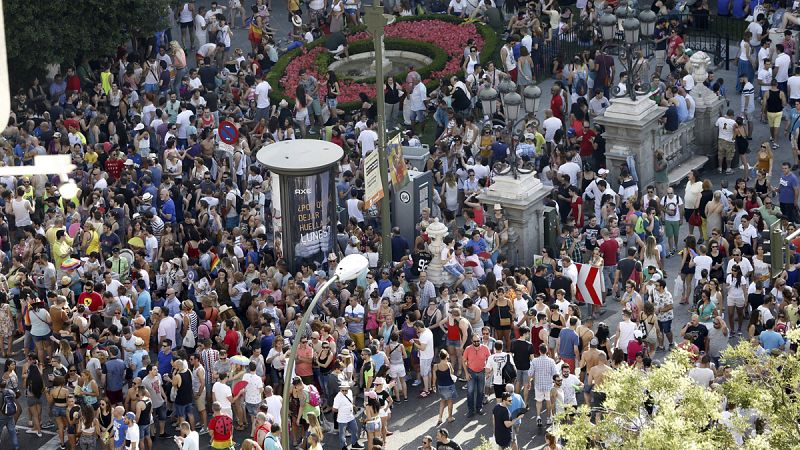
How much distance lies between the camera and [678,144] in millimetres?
30094

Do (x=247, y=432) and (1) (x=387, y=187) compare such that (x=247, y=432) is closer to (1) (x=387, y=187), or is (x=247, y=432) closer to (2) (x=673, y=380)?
(1) (x=387, y=187)

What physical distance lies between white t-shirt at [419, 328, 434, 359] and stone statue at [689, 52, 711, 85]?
11.4m

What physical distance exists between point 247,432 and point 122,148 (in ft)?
36.5

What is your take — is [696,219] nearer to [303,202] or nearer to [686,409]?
[303,202]

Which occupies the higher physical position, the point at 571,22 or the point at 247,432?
the point at 571,22

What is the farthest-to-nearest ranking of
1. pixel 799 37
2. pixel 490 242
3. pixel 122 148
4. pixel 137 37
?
pixel 137 37 < pixel 799 37 < pixel 122 148 < pixel 490 242

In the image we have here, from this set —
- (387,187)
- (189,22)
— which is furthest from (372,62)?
(387,187)

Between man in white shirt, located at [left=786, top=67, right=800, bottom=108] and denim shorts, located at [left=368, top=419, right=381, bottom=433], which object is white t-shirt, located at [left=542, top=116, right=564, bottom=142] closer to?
man in white shirt, located at [left=786, top=67, right=800, bottom=108]

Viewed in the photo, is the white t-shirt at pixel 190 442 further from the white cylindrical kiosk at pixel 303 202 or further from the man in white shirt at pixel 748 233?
the man in white shirt at pixel 748 233

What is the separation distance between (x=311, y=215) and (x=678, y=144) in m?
8.59

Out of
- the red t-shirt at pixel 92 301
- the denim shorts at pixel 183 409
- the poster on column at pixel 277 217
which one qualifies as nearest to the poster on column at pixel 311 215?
the poster on column at pixel 277 217

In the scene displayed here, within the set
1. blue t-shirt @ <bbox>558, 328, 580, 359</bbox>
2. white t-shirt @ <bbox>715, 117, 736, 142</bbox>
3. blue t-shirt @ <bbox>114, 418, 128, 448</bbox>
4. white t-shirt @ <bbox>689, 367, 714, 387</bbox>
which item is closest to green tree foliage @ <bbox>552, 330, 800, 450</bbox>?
white t-shirt @ <bbox>689, 367, 714, 387</bbox>

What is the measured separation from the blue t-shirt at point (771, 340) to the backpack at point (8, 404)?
10.7 m

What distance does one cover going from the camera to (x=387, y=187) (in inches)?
1013
